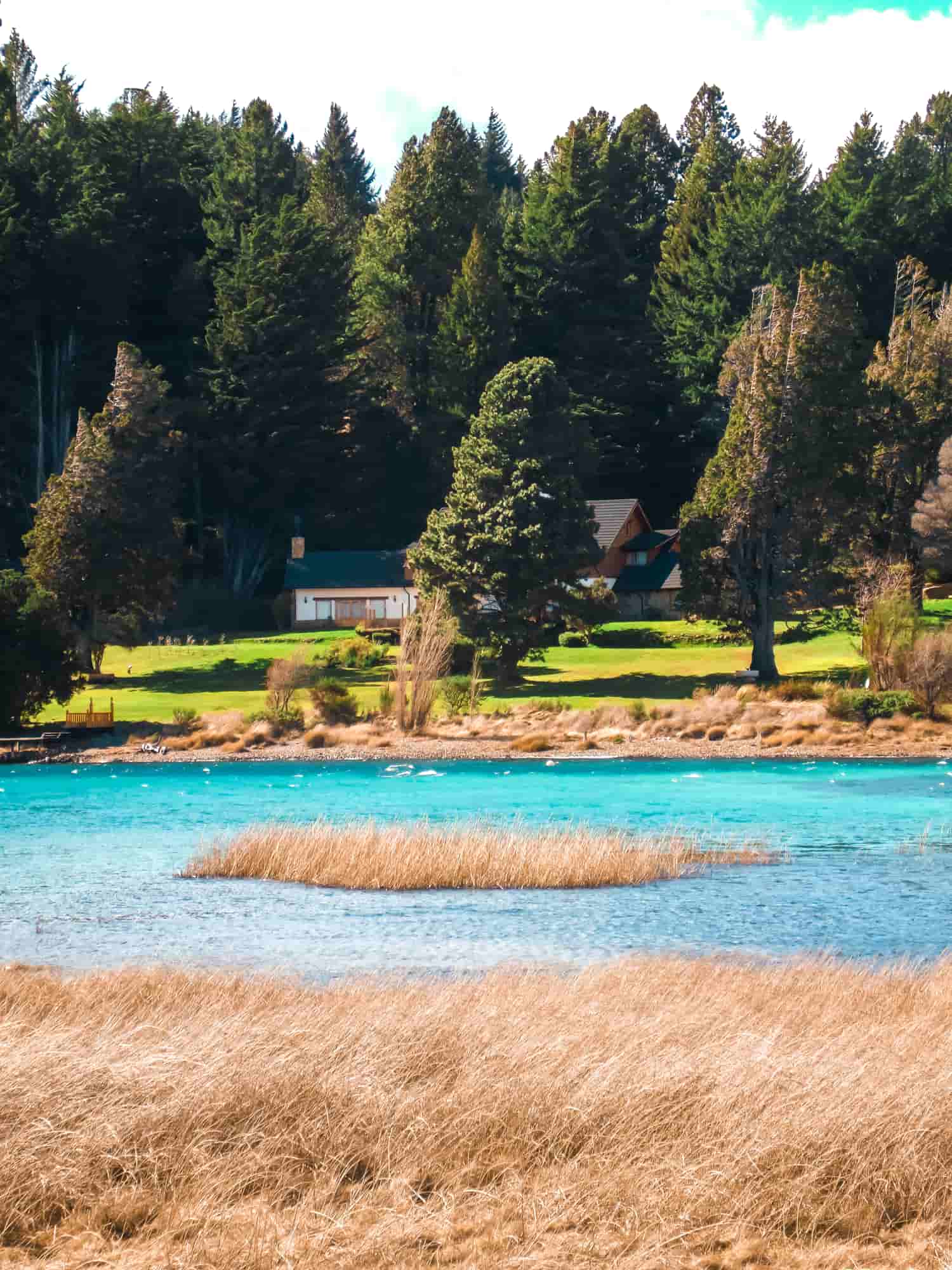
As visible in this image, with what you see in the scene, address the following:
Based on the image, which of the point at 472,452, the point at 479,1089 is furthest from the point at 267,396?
the point at 479,1089

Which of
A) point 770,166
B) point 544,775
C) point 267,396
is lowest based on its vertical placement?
point 544,775

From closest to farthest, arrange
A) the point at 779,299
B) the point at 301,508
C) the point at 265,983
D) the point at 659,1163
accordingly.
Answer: the point at 659,1163, the point at 265,983, the point at 779,299, the point at 301,508

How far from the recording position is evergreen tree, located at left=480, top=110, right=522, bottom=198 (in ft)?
496

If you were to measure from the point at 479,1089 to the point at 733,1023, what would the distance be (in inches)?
132

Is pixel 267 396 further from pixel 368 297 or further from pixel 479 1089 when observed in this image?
pixel 479 1089

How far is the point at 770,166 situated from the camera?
324 feet

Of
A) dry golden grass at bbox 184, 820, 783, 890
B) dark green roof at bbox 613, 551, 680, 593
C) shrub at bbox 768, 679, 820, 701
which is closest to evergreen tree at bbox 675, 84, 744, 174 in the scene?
dark green roof at bbox 613, 551, 680, 593

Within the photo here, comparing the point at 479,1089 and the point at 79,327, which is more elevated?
the point at 79,327

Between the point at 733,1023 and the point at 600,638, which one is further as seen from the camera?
the point at 600,638

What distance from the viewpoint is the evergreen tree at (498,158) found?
151250 mm

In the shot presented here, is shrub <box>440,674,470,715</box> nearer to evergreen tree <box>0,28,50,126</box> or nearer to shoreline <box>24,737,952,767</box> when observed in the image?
shoreline <box>24,737,952,767</box>

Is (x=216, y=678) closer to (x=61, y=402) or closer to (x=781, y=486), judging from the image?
(x=781, y=486)

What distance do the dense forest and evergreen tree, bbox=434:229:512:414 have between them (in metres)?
0.13

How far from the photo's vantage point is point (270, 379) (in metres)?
85.9
